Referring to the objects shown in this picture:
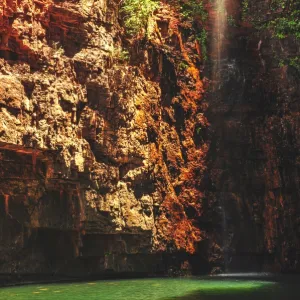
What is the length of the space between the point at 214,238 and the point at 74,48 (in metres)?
9.57

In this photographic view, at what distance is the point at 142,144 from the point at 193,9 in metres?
8.07

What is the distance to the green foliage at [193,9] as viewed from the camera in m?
23.2

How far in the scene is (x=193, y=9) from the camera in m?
23.5

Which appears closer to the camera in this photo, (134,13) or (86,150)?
(86,150)

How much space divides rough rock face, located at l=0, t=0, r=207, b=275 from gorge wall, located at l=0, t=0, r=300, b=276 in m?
0.04

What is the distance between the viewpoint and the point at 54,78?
53.8ft

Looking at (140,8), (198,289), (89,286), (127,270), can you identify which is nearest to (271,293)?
(198,289)

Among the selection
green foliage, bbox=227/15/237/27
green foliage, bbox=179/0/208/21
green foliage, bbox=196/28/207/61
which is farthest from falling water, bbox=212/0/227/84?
green foliage, bbox=179/0/208/21

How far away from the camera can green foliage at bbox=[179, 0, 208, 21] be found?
23.2 m

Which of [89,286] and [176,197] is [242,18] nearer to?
[176,197]

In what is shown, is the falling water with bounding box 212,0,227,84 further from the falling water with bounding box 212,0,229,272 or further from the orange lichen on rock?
the orange lichen on rock

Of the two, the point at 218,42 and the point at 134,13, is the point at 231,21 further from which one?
the point at 134,13

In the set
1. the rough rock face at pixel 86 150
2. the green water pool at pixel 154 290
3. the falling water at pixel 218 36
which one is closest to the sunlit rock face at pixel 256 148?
the falling water at pixel 218 36

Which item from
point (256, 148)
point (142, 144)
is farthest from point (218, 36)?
point (142, 144)
